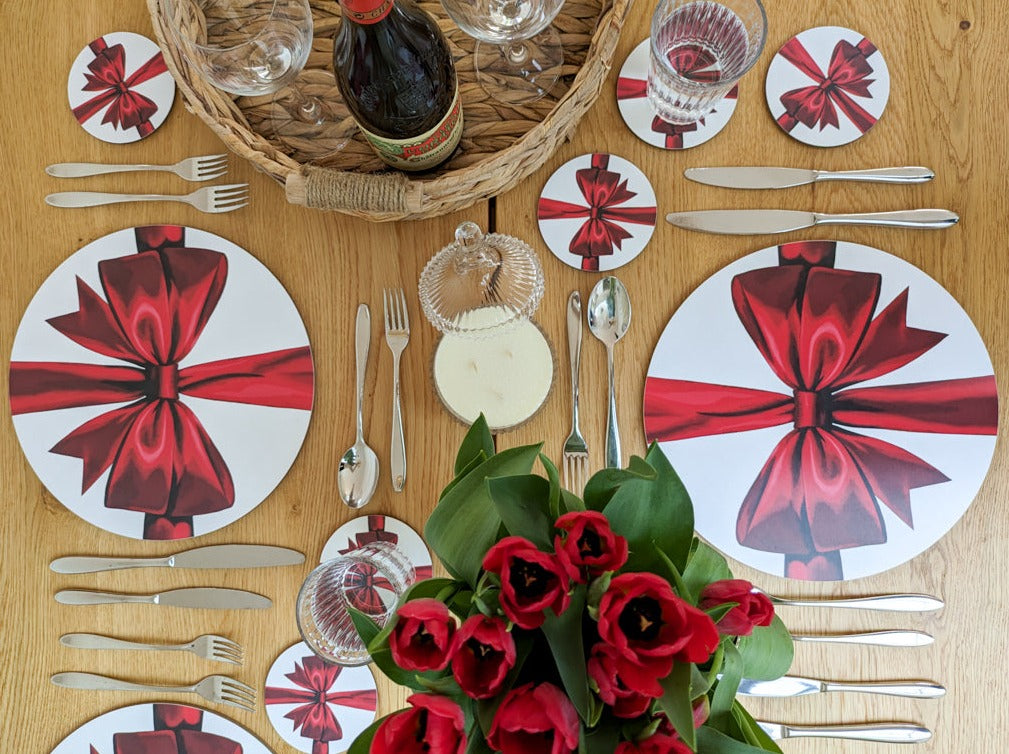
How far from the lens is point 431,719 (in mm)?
307

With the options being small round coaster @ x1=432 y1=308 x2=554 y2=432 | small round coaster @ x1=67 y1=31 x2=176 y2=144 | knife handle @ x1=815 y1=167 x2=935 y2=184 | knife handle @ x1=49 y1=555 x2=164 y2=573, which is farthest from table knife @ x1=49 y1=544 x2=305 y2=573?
knife handle @ x1=815 y1=167 x2=935 y2=184

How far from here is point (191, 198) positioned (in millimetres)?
722

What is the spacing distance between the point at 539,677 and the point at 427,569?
1.03ft

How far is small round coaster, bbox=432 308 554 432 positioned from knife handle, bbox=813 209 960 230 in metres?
0.31

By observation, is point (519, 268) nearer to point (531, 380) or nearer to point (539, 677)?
point (531, 380)

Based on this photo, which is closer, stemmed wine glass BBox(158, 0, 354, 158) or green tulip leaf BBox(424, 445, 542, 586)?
green tulip leaf BBox(424, 445, 542, 586)

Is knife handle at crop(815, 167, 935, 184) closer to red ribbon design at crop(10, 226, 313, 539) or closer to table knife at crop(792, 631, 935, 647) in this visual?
table knife at crop(792, 631, 935, 647)

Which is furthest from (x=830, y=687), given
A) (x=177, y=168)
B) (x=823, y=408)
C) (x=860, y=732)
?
(x=177, y=168)

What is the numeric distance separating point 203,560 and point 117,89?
0.53 m

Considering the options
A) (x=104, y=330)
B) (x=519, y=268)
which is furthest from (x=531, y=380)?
(x=104, y=330)

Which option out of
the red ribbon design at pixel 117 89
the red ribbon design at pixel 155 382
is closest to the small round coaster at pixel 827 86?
the red ribbon design at pixel 155 382

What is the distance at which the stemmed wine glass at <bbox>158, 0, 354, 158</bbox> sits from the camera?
61 centimetres

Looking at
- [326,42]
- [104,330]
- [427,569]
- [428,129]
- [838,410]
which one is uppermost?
[326,42]

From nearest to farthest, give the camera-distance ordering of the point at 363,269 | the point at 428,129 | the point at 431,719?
the point at 431,719 → the point at 428,129 → the point at 363,269
